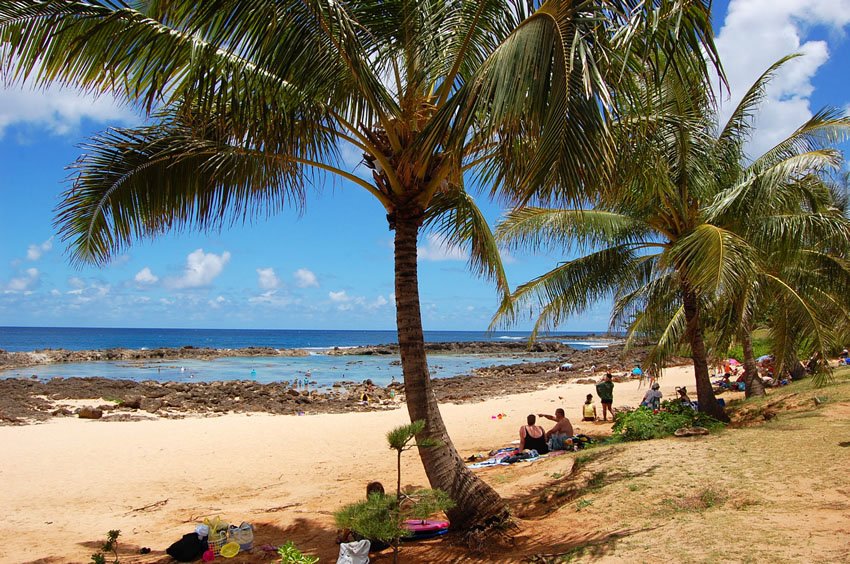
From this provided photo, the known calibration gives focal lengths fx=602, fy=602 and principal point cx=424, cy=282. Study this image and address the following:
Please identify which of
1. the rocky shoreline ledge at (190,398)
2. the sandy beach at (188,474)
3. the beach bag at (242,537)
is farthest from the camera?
the rocky shoreline ledge at (190,398)

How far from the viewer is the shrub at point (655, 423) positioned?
9.16 m

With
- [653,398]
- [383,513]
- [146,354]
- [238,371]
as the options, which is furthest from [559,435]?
[146,354]

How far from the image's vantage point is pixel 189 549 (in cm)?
→ 589

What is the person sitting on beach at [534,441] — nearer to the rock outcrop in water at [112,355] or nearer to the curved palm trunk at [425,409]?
the curved palm trunk at [425,409]

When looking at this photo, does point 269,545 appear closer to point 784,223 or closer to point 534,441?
point 534,441

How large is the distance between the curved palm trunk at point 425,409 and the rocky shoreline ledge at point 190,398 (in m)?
8.98

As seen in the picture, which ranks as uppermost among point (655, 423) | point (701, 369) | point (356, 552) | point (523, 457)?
point (701, 369)

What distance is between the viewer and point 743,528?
4668mm

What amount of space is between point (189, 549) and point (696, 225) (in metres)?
8.54

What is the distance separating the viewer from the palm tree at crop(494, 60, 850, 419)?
866cm

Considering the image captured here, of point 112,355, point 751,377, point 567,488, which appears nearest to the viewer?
point 567,488

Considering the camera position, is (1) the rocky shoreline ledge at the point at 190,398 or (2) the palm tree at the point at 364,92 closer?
(2) the palm tree at the point at 364,92

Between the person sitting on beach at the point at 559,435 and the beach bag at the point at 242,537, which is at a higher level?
the person sitting on beach at the point at 559,435

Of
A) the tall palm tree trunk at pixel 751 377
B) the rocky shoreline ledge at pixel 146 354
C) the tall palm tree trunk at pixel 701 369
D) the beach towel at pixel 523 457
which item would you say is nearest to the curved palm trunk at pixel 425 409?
the beach towel at pixel 523 457
